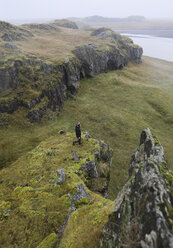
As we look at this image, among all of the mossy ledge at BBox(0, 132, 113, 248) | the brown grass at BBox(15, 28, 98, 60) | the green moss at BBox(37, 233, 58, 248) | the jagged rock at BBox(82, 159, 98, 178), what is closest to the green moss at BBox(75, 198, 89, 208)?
the mossy ledge at BBox(0, 132, 113, 248)

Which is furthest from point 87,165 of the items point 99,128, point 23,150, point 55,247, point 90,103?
point 90,103

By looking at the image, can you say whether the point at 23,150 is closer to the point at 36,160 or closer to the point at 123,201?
the point at 36,160

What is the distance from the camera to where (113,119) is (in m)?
37.6

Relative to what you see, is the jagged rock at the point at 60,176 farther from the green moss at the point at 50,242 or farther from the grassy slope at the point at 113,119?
the grassy slope at the point at 113,119

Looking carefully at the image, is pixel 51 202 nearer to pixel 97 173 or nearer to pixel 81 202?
pixel 81 202

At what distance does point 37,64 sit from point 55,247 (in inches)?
1444

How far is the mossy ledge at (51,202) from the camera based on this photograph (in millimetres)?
8492

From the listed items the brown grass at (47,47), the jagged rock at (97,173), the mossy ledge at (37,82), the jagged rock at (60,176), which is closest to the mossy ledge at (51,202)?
the jagged rock at (60,176)

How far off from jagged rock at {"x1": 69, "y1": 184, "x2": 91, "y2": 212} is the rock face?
369 cm

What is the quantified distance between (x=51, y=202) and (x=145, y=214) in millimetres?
6986

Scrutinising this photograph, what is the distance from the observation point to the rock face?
18.2ft

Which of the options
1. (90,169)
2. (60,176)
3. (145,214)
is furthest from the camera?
(90,169)

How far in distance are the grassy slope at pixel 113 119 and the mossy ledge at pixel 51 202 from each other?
27.2 feet

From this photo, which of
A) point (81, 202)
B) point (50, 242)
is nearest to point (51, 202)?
point (81, 202)
